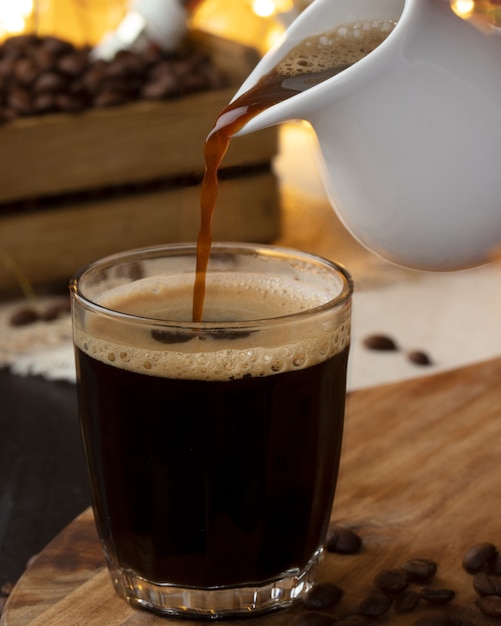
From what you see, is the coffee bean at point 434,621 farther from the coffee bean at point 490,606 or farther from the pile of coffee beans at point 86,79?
the pile of coffee beans at point 86,79

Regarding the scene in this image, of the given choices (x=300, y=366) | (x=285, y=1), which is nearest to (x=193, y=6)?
(x=285, y=1)

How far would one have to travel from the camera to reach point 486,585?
922 millimetres

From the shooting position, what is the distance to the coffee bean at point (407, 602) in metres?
0.90

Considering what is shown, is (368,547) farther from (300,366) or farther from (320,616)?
(300,366)

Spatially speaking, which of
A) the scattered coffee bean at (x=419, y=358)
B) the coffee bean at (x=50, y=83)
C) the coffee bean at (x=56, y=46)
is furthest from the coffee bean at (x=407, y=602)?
the coffee bean at (x=56, y=46)

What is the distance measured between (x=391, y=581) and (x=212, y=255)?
1.16 ft

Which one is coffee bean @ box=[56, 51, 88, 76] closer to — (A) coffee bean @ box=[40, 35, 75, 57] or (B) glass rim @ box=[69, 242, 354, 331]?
(A) coffee bean @ box=[40, 35, 75, 57]

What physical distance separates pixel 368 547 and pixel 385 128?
43 cm

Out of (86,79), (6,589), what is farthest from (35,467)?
(86,79)

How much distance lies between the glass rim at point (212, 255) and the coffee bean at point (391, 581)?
0.26 m

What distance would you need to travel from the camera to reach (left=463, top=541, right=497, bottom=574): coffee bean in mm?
960

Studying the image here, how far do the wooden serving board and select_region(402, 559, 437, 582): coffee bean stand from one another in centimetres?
1

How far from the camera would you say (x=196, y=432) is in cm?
83

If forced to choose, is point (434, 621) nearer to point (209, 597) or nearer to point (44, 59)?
point (209, 597)
